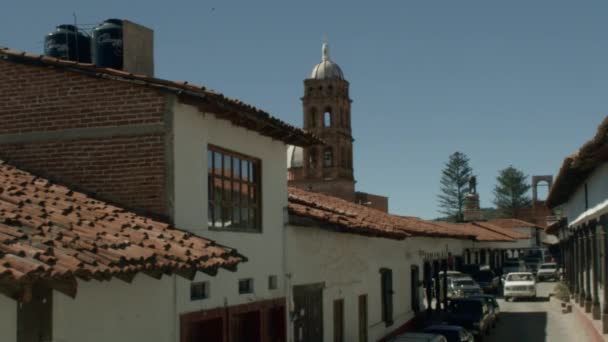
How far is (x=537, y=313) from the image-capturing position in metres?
34.6

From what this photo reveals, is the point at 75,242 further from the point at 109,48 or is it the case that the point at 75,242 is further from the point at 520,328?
the point at 520,328

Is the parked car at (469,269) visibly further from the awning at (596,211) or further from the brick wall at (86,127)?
the brick wall at (86,127)

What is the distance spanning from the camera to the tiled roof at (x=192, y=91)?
11.7m

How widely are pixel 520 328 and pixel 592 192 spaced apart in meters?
9.17

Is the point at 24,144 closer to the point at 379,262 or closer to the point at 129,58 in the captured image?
the point at 129,58

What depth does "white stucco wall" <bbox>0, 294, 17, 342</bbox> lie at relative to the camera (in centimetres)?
759

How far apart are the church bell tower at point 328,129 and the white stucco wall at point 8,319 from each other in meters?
65.8

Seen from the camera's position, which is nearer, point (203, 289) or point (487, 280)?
point (203, 289)

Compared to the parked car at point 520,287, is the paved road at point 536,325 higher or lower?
lower

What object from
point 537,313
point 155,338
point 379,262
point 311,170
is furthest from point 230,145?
point 311,170

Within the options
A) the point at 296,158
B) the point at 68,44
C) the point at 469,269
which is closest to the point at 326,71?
the point at 296,158

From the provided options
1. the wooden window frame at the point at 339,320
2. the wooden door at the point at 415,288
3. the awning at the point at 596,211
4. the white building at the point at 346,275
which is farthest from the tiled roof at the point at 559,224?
the wooden window frame at the point at 339,320

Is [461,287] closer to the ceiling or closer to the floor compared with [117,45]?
closer to the floor

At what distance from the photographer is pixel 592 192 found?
21.8 metres
